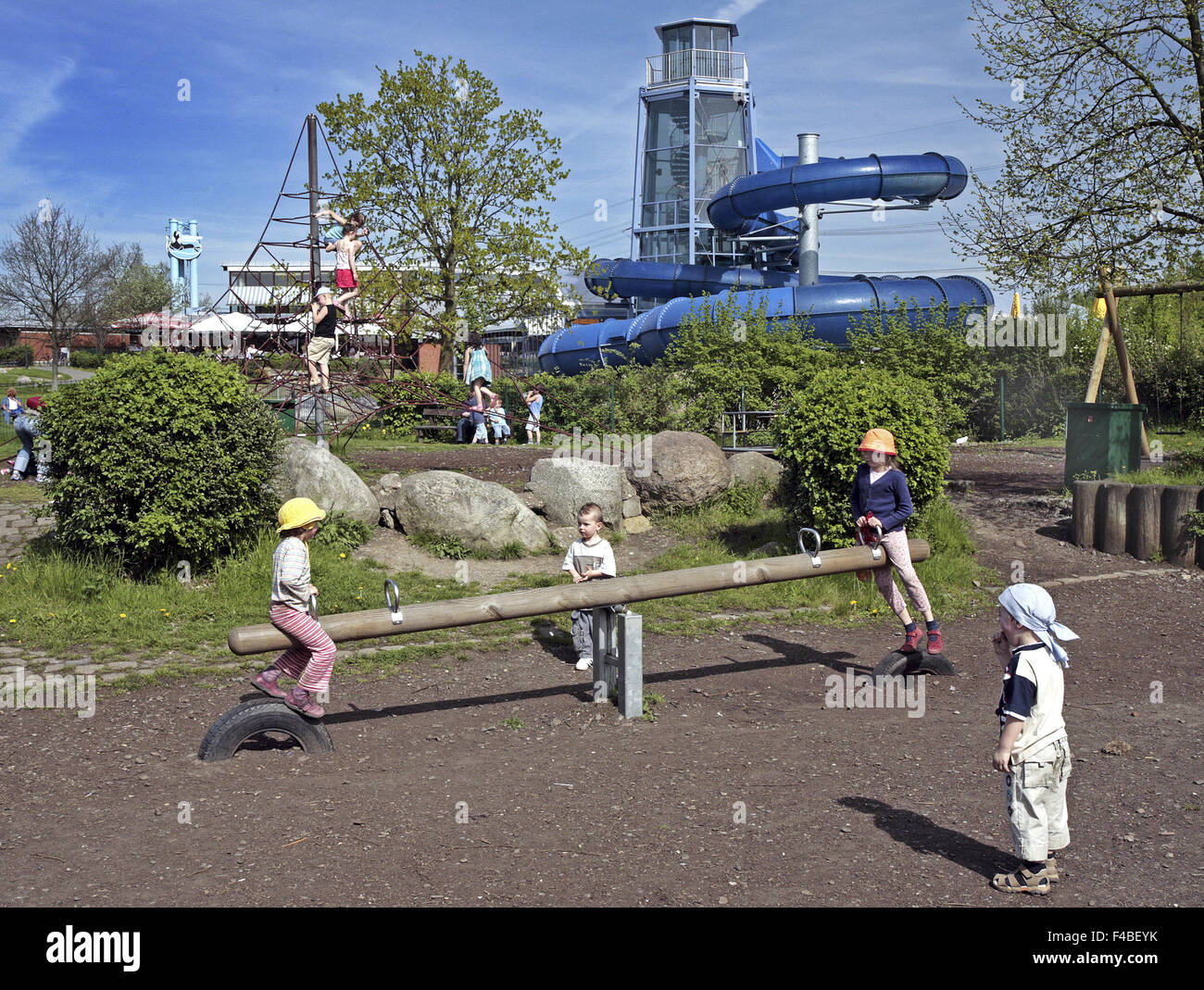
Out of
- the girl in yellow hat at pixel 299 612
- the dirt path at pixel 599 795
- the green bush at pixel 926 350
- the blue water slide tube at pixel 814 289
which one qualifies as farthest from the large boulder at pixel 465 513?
the blue water slide tube at pixel 814 289

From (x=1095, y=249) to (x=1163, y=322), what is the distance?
1453 cm

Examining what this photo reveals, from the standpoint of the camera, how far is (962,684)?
24.3 feet

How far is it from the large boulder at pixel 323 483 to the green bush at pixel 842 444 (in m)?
4.41

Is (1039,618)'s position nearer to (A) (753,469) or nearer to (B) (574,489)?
(B) (574,489)

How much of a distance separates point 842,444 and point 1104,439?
541 centimetres

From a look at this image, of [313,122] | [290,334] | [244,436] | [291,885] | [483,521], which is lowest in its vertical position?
[291,885]

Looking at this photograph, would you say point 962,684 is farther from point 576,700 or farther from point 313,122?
point 313,122

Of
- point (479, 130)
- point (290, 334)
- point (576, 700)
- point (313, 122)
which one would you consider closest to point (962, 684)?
point (576, 700)

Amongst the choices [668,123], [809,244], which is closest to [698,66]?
[668,123]

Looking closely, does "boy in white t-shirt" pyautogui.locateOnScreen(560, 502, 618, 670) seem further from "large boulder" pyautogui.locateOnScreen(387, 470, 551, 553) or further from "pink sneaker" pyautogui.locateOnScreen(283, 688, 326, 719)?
"large boulder" pyautogui.locateOnScreen(387, 470, 551, 553)

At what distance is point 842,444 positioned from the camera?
1004 cm

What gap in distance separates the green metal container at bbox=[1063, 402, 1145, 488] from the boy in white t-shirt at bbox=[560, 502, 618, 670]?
27.5 feet

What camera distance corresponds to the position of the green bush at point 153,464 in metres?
8.88

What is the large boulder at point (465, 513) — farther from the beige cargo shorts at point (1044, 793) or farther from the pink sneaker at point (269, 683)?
the beige cargo shorts at point (1044, 793)
